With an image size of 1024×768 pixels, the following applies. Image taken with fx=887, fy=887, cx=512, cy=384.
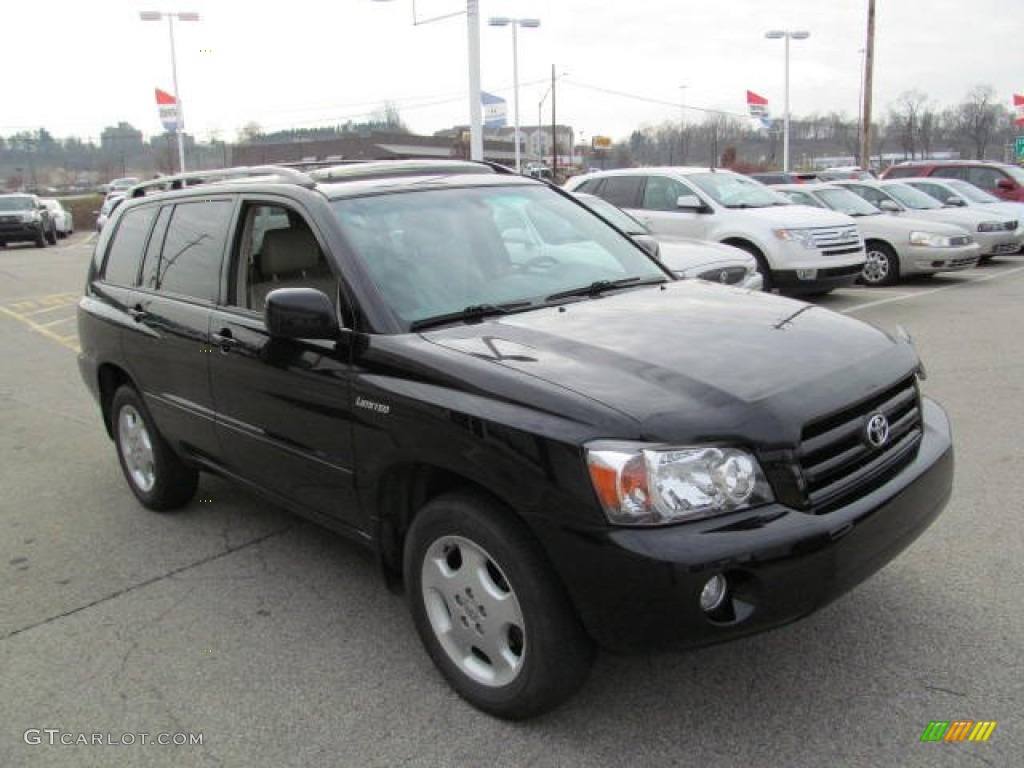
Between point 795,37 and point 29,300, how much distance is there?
3317cm

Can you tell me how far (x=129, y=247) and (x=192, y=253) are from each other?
0.94 metres

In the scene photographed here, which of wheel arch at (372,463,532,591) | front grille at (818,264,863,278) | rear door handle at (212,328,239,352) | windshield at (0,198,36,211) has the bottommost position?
wheel arch at (372,463,532,591)

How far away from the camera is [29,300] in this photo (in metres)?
15.5

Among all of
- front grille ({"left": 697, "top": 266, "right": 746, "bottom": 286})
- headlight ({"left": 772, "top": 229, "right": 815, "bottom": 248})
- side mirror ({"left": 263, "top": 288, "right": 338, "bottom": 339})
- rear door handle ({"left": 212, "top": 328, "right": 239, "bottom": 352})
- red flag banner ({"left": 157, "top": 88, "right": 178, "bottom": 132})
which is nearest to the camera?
side mirror ({"left": 263, "top": 288, "right": 338, "bottom": 339})

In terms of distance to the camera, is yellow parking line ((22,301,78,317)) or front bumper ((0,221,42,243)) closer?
yellow parking line ((22,301,78,317))

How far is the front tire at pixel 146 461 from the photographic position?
4.84m

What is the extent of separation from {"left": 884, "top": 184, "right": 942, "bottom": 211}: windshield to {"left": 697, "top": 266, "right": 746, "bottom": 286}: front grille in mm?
8732

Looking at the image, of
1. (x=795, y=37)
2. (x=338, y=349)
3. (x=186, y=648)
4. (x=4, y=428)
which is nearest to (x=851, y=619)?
(x=338, y=349)

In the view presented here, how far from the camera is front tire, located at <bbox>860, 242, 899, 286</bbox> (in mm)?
13609

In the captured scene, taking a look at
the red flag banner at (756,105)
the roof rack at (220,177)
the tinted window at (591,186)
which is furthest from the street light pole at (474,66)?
the red flag banner at (756,105)

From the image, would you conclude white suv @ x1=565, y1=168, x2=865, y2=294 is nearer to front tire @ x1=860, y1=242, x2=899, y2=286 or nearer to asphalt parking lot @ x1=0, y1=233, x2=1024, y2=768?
front tire @ x1=860, y1=242, x2=899, y2=286

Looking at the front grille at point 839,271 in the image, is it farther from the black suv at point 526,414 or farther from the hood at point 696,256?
the black suv at point 526,414

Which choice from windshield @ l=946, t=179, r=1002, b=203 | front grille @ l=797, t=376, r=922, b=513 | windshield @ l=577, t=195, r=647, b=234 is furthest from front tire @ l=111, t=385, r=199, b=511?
windshield @ l=946, t=179, r=1002, b=203

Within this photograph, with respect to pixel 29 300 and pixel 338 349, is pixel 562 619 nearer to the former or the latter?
pixel 338 349
